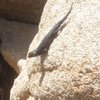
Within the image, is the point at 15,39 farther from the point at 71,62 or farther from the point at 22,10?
the point at 71,62

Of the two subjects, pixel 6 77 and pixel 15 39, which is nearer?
pixel 15 39

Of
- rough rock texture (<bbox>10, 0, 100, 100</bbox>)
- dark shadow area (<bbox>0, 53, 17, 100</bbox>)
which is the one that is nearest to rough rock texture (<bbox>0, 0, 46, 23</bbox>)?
dark shadow area (<bbox>0, 53, 17, 100</bbox>)

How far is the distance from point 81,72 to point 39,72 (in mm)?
488

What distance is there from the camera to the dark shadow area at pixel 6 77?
14.1ft

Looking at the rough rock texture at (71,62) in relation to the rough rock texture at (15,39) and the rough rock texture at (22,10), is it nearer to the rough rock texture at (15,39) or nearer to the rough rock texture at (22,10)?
the rough rock texture at (15,39)

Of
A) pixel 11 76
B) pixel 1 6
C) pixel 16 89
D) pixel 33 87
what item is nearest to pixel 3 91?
pixel 11 76

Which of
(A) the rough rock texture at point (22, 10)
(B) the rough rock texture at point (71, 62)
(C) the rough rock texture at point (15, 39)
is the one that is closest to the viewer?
(B) the rough rock texture at point (71, 62)

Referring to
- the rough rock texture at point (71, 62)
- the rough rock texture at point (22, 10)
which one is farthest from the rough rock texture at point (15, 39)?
the rough rock texture at point (71, 62)

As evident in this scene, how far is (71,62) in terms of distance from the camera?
231cm

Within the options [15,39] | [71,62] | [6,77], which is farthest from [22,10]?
[71,62]

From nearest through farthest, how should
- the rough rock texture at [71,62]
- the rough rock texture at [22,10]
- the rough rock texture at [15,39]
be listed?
the rough rock texture at [71,62] < the rough rock texture at [15,39] < the rough rock texture at [22,10]

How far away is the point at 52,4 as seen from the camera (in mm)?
2906

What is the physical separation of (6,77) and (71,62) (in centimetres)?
217

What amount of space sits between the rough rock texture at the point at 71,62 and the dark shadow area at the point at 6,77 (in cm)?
150
